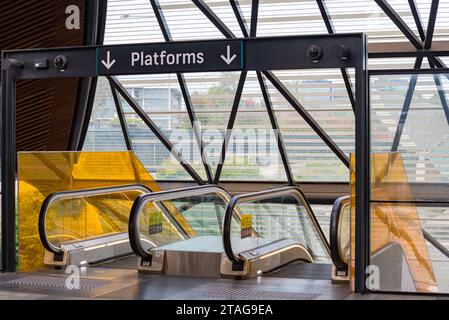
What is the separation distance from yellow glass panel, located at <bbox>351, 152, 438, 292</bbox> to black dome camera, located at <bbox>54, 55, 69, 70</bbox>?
404 centimetres

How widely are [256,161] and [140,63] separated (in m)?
12.6

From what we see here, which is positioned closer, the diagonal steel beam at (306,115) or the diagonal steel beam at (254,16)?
the diagonal steel beam at (254,16)

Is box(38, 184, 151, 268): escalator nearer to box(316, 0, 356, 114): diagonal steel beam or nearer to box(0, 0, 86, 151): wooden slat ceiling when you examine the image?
box(0, 0, 86, 151): wooden slat ceiling

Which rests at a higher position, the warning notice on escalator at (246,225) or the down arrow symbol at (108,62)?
the down arrow symbol at (108,62)

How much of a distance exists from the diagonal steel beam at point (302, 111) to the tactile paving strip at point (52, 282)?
9.60 metres

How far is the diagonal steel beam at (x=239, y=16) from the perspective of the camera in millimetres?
18619

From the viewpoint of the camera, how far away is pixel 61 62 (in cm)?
1112

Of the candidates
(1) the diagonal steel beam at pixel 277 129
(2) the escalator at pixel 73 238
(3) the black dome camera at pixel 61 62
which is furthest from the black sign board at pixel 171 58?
(1) the diagonal steel beam at pixel 277 129

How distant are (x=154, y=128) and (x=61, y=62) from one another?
11302 mm

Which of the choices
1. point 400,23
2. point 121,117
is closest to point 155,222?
point 400,23

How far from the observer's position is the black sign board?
1038cm

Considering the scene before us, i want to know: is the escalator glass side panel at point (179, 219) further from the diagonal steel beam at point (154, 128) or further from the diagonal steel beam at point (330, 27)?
the diagonal steel beam at point (154, 128)

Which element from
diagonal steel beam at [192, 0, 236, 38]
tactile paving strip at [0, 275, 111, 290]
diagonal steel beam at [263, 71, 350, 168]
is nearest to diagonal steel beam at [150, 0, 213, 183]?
diagonal steel beam at [192, 0, 236, 38]
